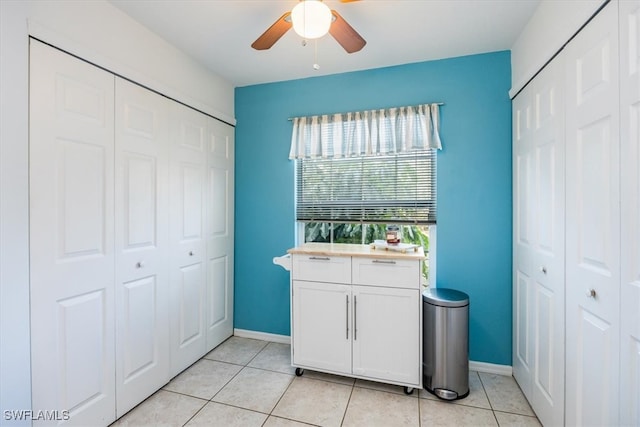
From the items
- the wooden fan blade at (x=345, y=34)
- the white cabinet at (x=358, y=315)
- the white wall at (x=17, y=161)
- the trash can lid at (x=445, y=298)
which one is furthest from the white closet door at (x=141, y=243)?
the trash can lid at (x=445, y=298)

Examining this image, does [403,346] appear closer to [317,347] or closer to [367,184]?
[317,347]

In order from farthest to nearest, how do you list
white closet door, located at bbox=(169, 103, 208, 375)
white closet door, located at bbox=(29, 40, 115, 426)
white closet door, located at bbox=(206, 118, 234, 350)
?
white closet door, located at bbox=(206, 118, 234, 350) → white closet door, located at bbox=(169, 103, 208, 375) → white closet door, located at bbox=(29, 40, 115, 426)

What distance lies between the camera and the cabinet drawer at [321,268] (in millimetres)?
2207

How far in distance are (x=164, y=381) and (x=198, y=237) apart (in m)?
1.12

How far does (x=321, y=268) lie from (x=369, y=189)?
0.90 m

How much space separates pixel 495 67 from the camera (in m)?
2.38

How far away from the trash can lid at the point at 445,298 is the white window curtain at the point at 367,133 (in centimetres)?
117

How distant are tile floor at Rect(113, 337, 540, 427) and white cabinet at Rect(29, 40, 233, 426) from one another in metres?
0.23

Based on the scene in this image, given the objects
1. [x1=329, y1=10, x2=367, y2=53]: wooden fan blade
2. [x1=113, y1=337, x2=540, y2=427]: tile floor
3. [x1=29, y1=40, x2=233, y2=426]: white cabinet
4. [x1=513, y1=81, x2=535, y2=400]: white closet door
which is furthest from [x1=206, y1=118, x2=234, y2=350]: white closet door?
[x1=513, y1=81, x2=535, y2=400]: white closet door

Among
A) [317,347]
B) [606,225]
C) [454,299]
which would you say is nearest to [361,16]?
[606,225]

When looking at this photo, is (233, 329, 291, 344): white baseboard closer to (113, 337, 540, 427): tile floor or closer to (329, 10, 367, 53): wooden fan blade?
(113, 337, 540, 427): tile floor

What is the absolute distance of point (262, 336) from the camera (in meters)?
3.01

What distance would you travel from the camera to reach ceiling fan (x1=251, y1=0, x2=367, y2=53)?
1.41m

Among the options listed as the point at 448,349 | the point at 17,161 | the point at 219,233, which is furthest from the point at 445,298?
the point at 17,161
